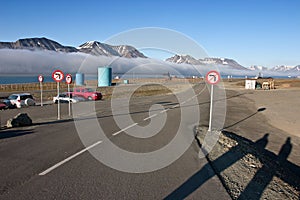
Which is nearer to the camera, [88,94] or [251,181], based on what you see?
[251,181]

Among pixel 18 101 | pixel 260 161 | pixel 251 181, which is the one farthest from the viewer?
pixel 18 101

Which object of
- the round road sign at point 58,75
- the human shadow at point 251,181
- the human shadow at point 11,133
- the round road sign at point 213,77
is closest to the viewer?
the human shadow at point 251,181

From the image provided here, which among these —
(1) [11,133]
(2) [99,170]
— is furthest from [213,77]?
(1) [11,133]

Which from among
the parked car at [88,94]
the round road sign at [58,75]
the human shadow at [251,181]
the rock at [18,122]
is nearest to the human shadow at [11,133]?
the rock at [18,122]

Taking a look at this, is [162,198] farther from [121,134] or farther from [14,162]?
[121,134]

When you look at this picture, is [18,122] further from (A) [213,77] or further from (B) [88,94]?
(B) [88,94]

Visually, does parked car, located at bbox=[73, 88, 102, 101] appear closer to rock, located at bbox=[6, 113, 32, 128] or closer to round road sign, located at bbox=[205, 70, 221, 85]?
rock, located at bbox=[6, 113, 32, 128]

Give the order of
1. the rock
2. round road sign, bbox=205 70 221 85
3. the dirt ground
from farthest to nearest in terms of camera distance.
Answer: the rock < round road sign, bbox=205 70 221 85 < the dirt ground

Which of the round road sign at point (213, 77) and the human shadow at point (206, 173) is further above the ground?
the round road sign at point (213, 77)

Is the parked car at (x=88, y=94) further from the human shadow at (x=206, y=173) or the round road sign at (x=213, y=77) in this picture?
the human shadow at (x=206, y=173)

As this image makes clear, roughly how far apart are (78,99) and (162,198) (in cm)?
2734

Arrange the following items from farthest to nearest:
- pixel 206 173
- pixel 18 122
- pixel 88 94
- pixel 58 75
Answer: pixel 88 94 → pixel 58 75 → pixel 18 122 → pixel 206 173

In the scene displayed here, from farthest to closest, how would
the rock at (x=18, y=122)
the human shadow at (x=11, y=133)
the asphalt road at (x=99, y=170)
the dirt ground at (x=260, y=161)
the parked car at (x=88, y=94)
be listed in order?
1. the parked car at (x=88, y=94)
2. the rock at (x=18, y=122)
3. the human shadow at (x=11, y=133)
4. the dirt ground at (x=260, y=161)
5. the asphalt road at (x=99, y=170)

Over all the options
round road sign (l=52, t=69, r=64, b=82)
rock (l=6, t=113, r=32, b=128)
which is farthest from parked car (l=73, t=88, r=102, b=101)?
rock (l=6, t=113, r=32, b=128)
